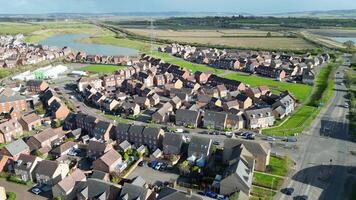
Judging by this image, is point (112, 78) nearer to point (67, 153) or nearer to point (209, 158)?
point (67, 153)

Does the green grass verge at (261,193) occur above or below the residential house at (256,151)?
below

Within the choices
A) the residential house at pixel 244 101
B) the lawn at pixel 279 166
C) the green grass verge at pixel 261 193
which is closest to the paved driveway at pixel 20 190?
the green grass verge at pixel 261 193

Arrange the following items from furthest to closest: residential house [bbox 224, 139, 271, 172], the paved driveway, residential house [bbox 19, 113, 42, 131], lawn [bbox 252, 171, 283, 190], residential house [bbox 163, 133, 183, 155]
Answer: residential house [bbox 19, 113, 42, 131], residential house [bbox 163, 133, 183, 155], residential house [bbox 224, 139, 271, 172], lawn [bbox 252, 171, 283, 190], the paved driveway

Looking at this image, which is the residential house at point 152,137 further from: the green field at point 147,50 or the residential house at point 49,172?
the green field at point 147,50

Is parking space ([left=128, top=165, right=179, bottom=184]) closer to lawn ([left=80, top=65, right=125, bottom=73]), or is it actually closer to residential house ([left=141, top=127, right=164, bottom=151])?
residential house ([left=141, top=127, right=164, bottom=151])

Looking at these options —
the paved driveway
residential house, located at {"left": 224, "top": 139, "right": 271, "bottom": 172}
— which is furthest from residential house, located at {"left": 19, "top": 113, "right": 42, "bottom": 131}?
residential house, located at {"left": 224, "top": 139, "right": 271, "bottom": 172}

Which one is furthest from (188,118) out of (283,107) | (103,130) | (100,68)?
(100,68)
